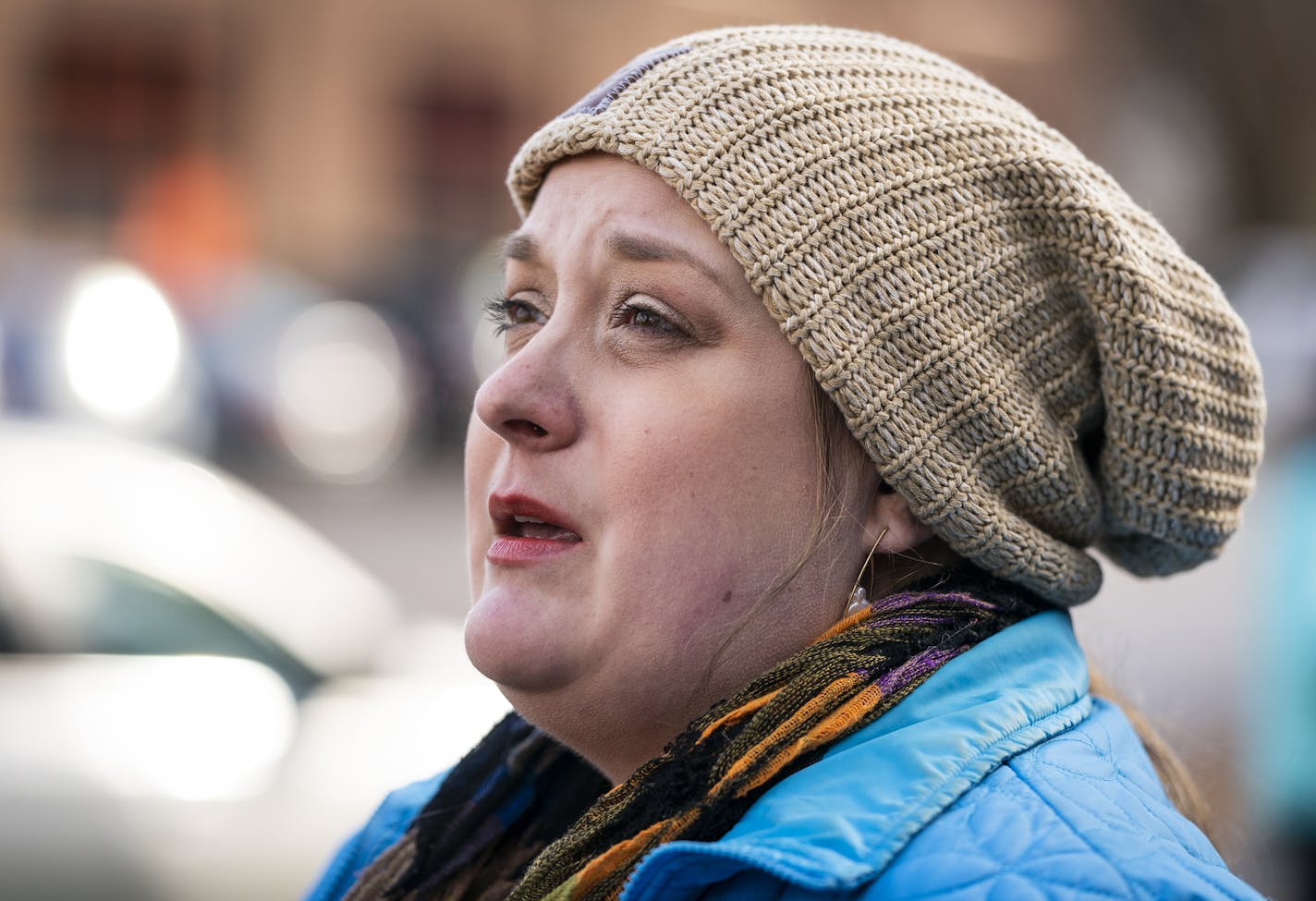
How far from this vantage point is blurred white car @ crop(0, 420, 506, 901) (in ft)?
12.0

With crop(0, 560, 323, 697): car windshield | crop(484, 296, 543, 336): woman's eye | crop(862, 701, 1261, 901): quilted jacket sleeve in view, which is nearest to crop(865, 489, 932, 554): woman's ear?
crop(862, 701, 1261, 901): quilted jacket sleeve

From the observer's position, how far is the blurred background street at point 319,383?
3.87 meters

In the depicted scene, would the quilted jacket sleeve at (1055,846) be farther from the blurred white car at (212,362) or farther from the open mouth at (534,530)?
the blurred white car at (212,362)

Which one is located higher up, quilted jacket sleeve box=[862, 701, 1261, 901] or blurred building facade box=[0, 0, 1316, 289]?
blurred building facade box=[0, 0, 1316, 289]

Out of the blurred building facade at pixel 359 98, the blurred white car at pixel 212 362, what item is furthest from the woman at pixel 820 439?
the blurred building facade at pixel 359 98

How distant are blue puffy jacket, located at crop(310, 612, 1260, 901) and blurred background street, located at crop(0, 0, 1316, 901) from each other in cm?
73

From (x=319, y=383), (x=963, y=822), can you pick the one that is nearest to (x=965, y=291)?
(x=963, y=822)

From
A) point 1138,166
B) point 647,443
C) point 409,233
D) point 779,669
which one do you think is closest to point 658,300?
point 647,443

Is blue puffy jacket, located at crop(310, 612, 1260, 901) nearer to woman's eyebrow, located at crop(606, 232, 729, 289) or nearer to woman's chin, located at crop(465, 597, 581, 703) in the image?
woman's chin, located at crop(465, 597, 581, 703)

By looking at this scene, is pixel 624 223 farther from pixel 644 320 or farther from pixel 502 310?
pixel 502 310

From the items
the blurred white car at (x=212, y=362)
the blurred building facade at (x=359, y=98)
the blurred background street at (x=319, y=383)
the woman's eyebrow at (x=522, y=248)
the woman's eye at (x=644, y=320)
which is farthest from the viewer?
the blurred building facade at (x=359, y=98)

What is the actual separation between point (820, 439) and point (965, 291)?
0.95 feet

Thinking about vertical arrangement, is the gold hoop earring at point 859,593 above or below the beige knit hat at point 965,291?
below

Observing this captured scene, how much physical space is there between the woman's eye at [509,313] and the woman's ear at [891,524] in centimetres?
60
